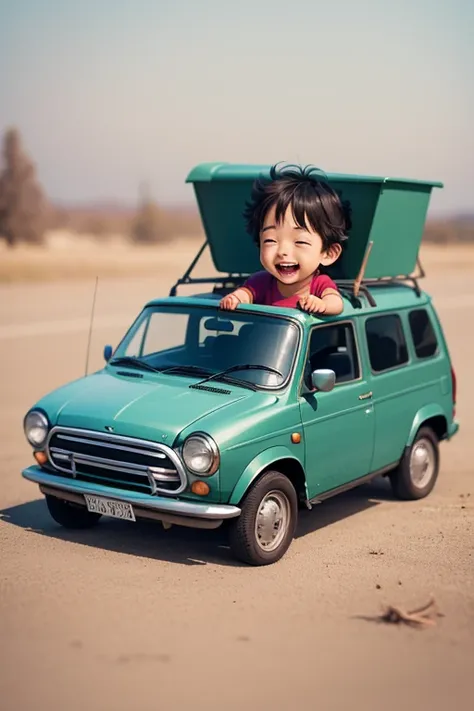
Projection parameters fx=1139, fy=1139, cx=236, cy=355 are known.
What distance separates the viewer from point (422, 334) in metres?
10.3

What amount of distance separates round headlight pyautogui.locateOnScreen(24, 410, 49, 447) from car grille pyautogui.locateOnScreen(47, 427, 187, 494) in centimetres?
9

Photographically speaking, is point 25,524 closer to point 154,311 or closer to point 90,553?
point 90,553

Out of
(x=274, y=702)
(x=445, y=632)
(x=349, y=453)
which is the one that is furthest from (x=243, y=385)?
(x=274, y=702)

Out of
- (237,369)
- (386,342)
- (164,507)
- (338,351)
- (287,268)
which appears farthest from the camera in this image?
(386,342)

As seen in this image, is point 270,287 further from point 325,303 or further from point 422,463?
point 422,463

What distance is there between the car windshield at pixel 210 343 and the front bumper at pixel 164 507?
116cm

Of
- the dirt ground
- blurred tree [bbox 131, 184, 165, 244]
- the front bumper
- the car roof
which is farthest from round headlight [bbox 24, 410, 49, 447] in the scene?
blurred tree [bbox 131, 184, 165, 244]

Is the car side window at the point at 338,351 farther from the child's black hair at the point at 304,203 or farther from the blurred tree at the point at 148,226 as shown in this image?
the blurred tree at the point at 148,226

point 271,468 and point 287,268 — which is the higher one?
point 287,268

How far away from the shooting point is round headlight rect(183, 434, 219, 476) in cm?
745

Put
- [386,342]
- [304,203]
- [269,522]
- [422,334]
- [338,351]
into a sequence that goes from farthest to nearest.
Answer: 1. [422,334]
2. [386,342]
3. [338,351]
4. [304,203]
5. [269,522]

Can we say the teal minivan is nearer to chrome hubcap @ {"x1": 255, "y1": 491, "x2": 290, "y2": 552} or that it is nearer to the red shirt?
chrome hubcap @ {"x1": 255, "y1": 491, "x2": 290, "y2": 552}

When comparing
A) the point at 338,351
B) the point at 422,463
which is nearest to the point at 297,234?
the point at 338,351

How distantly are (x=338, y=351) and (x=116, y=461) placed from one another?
2.26 metres
